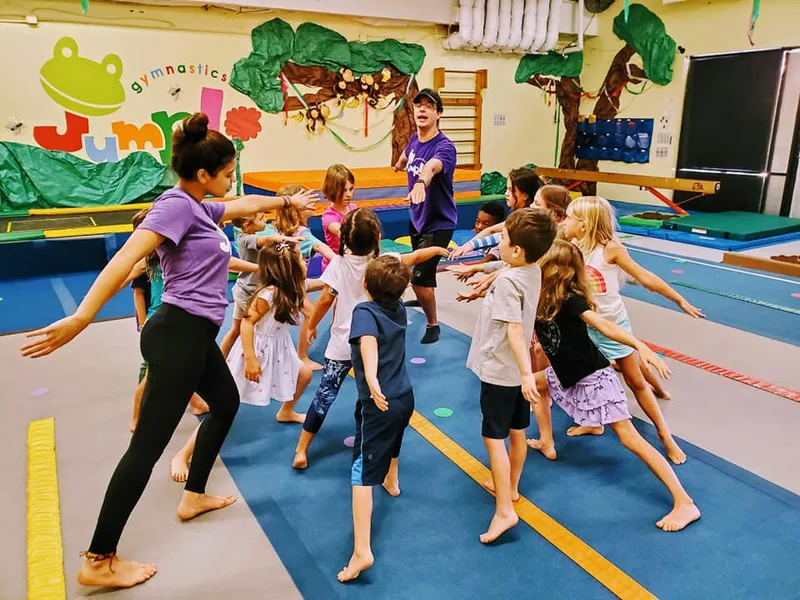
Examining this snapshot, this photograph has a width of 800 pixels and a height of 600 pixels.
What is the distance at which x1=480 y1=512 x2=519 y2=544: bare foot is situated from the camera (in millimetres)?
2270

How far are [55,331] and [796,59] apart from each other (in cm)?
1010

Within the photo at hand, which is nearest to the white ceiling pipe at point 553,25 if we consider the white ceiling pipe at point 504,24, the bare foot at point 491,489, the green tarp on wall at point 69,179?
the white ceiling pipe at point 504,24

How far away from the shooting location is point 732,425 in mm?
3160

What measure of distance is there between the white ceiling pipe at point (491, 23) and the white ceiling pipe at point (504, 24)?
6 centimetres

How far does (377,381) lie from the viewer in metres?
2.12

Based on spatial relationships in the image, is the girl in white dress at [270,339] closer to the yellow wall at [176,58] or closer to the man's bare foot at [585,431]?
the man's bare foot at [585,431]

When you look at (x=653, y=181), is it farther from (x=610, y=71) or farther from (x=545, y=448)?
(x=545, y=448)

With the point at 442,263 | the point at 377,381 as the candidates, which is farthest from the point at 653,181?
the point at 377,381

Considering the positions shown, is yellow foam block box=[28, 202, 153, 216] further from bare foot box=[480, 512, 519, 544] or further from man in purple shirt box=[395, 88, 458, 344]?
bare foot box=[480, 512, 519, 544]

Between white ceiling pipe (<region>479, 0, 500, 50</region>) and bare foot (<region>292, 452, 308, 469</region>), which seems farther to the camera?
white ceiling pipe (<region>479, 0, 500, 50</region>)

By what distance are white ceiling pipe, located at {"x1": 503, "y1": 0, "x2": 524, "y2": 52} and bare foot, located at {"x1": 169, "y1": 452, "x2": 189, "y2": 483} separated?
28.9 feet

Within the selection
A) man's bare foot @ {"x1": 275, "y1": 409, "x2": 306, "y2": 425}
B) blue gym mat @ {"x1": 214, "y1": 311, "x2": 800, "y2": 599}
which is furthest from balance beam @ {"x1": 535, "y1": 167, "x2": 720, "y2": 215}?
blue gym mat @ {"x1": 214, "y1": 311, "x2": 800, "y2": 599}

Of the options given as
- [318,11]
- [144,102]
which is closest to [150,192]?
[144,102]

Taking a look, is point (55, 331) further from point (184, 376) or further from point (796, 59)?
point (796, 59)
